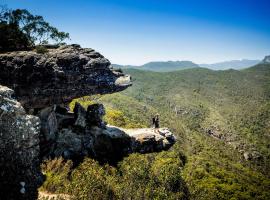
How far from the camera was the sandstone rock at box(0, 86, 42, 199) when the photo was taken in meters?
12.2

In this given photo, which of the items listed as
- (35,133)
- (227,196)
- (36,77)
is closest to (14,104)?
(35,133)

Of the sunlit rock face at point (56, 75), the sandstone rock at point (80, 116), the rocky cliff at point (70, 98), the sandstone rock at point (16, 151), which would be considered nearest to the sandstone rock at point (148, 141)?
the rocky cliff at point (70, 98)

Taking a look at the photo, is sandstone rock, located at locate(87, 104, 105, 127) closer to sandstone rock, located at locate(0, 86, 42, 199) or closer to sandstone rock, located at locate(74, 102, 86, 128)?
sandstone rock, located at locate(74, 102, 86, 128)

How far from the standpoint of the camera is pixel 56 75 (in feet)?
91.7

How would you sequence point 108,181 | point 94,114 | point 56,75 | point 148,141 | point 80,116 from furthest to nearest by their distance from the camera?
point 148,141
point 94,114
point 80,116
point 56,75
point 108,181

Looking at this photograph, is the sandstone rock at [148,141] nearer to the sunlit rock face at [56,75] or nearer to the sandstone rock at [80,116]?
the sandstone rock at [80,116]

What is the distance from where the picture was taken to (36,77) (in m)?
27.2

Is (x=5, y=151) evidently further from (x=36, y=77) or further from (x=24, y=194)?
(x=36, y=77)

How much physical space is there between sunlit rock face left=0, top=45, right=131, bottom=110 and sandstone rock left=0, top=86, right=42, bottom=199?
13315 mm

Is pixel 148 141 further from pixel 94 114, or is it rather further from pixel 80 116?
pixel 80 116

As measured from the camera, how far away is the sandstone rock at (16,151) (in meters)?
12.2

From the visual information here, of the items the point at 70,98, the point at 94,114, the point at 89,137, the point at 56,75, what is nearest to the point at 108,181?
the point at 89,137

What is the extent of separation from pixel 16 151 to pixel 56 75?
1602 centimetres

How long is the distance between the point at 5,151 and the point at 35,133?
7.52ft
